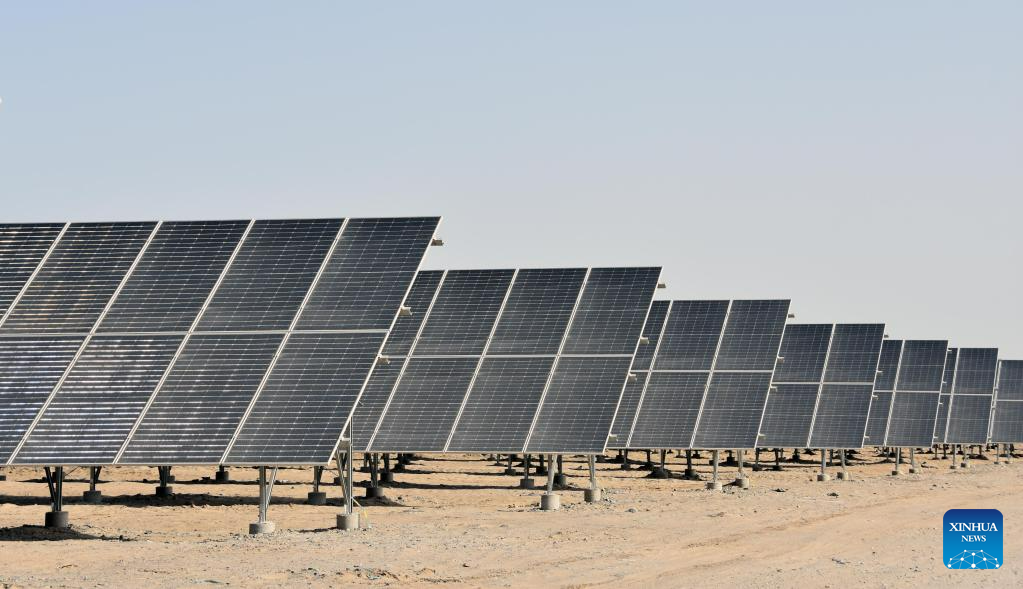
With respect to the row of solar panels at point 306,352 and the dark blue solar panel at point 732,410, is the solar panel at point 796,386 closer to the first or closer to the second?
the dark blue solar panel at point 732,410

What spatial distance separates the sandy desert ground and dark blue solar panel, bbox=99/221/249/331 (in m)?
3.62

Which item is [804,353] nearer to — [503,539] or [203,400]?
[503,539]

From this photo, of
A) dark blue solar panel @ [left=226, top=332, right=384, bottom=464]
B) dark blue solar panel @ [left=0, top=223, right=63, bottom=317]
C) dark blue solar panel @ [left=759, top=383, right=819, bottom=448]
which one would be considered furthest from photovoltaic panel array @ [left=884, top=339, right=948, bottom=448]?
dark blue solar panel @ [left=0, top=223, right=63, bottom=317]

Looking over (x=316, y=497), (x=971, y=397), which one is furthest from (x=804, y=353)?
(x=316, y=497)

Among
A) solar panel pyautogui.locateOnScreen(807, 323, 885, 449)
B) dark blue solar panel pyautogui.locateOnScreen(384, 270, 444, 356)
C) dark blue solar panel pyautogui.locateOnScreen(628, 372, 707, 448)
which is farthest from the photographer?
solar panel pyautogui.locateOnScreen(807, 323, 885, 449)

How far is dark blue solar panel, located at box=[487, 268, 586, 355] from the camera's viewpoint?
3072 cm

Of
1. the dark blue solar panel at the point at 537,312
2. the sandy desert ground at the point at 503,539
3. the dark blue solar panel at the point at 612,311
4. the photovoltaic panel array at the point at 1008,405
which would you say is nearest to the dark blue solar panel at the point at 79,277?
the sandy desert ground at the point at 503,539

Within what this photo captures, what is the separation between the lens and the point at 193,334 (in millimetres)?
21750

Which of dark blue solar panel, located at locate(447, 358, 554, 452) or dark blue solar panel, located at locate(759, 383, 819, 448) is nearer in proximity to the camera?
dark blue solar panel, located at locate(447, 358, 554, 452)

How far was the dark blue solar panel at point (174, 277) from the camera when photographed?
2216 centimetres

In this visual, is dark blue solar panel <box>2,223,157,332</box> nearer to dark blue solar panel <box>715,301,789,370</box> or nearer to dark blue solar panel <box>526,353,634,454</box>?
dark blue solar panel <box>526,353,634,454</box>

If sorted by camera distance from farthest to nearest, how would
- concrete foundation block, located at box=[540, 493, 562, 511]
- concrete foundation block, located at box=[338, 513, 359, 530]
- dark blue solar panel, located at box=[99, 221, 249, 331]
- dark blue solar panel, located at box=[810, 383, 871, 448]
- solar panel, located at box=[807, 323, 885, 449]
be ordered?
solar panel, located at box=[807, 323, 885, 449] → dark blue solar panel, located at box=[810, 383, 871, 448] → concrete foundation block, located at box=[540, 493, 562, 511] → dark blue solar panel, located at box=[99, 221, 249, 331] → concrete foundation block, located at box=[338, 513, 359, 530]

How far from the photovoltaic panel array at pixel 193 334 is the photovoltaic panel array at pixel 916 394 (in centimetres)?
3025

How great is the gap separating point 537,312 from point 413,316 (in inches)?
132
